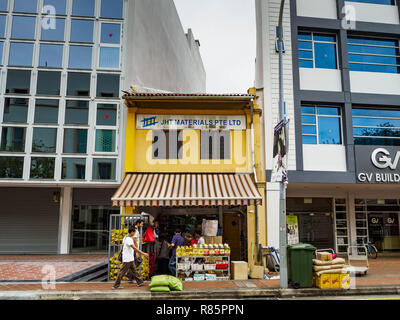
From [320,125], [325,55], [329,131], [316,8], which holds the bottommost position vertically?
[329,131]

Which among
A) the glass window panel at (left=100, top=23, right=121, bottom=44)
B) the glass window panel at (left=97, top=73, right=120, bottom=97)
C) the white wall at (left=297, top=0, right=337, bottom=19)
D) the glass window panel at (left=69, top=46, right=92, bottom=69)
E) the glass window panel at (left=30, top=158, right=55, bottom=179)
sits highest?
the white wall at (left=297, top=0, right=337, bottom=19)

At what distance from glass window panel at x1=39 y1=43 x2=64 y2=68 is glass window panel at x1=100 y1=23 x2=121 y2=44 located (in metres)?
2.01

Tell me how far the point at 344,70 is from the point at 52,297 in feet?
47.7

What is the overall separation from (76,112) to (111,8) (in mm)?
5313

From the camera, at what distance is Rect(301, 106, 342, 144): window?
15.3 meters

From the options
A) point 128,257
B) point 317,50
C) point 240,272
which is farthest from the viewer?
point 317,50

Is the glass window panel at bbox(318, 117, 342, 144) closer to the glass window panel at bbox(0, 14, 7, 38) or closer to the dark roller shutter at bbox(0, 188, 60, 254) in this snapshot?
the dark roller shutter at bbox(0, 188, 60, 254)

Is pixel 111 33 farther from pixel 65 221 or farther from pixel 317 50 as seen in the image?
pixel 317 50

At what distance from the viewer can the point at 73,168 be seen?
49.5 feet

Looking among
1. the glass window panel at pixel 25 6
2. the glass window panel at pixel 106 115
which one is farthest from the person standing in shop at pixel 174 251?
the glass window panel at pixel 25 6

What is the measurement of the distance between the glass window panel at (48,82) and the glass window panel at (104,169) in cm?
377

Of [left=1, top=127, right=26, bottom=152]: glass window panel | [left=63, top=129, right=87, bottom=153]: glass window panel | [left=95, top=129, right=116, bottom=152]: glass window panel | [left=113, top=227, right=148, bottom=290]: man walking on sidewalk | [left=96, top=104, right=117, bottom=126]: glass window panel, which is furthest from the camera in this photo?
[left=96, top=104, right=117, bottom=126]: glass window panel

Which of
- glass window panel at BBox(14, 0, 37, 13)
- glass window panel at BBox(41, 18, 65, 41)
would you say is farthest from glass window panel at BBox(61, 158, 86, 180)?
glass window panel at BBox(14, 0, 37, 13)

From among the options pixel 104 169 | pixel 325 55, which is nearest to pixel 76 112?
pixel 104 169
